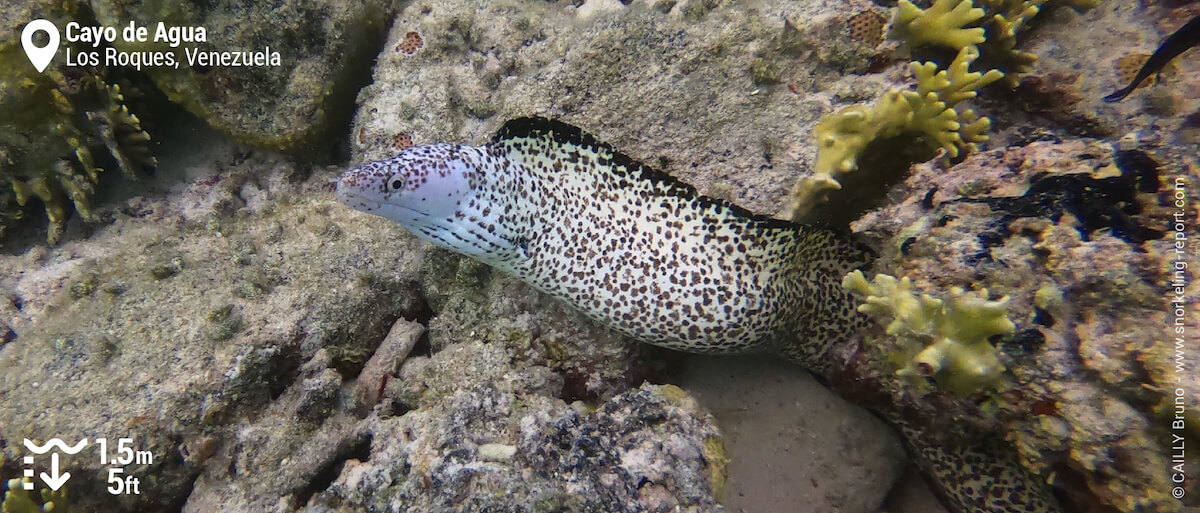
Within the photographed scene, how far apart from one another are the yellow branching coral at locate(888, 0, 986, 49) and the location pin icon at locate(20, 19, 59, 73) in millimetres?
5411

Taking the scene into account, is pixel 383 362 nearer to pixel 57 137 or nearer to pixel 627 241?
pixel 627 241

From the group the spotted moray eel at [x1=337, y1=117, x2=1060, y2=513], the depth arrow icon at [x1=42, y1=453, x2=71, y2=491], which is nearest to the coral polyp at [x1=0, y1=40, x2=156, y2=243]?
the depth arrow icon at [x1=42, y1=453, x2=71, y2=491]

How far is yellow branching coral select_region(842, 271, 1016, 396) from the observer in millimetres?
1675

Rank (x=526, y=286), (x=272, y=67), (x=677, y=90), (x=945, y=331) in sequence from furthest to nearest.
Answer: (x=272, y=67)
(x=526, y=286)
(x=677, y=90)
(x=945, y=331)

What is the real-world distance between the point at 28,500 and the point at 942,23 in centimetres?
521

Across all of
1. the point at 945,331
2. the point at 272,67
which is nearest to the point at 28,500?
the point at 272,67

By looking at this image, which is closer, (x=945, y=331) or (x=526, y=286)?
(x=945, y=331)

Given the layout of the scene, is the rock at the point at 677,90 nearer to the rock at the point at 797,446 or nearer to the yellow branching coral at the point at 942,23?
the yellow branching coral at the point at 942,23

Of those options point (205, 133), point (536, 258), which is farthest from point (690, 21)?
point (205, 133)

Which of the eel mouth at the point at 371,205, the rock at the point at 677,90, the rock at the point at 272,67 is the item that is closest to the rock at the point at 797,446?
the rock at the point at 677,90

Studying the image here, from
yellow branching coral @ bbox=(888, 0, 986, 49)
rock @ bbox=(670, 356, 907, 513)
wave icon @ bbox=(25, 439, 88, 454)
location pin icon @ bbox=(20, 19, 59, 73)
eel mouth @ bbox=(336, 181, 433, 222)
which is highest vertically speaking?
location pin icon @ bbox=(20, 19, 59, 73)

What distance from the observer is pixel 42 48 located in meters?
3.46

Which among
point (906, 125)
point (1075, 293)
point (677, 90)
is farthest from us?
point (677, 90)

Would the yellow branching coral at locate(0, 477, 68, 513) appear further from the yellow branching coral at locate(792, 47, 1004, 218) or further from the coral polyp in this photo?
the yellow branching coral at locate(792, 47, 1004, 218)
